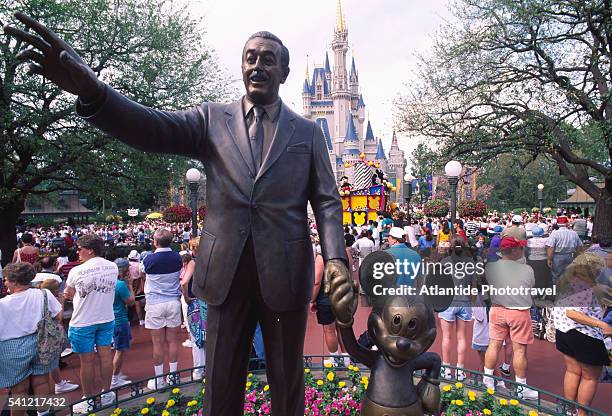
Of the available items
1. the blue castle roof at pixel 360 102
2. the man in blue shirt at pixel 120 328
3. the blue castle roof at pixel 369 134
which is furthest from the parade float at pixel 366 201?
the blue castle roof at pixel 360 102

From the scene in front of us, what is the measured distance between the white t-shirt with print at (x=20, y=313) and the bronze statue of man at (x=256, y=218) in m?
2.54

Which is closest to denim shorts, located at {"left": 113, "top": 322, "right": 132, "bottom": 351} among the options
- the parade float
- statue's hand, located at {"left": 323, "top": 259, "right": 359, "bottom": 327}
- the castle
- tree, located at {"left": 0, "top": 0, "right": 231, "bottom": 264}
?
statue's hand, located at {"left": 323, "top": 259, "right": 359, "bottom": 327}

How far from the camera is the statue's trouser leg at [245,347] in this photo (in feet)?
6.71

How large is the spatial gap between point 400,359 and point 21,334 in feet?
11.1

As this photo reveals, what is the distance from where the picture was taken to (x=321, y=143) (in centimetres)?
223

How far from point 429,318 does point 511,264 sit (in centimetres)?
278

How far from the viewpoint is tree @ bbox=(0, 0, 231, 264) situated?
10000 millimetres

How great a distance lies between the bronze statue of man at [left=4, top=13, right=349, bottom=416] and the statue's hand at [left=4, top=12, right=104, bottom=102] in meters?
0.25

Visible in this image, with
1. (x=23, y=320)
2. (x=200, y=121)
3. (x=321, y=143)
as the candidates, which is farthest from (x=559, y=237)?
(x=23, y=320)

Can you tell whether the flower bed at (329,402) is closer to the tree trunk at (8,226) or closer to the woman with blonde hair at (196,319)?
Result: the woman with blonde hair at (196,319)

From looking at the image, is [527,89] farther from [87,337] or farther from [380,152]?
[380,152]

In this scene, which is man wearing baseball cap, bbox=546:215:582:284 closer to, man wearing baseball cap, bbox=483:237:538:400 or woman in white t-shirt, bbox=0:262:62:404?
man wearing baseball cap, bbox=483:237:538:400

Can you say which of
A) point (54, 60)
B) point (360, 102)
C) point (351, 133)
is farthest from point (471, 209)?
point (360, 102)

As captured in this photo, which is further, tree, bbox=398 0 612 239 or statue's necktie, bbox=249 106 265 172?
tree, bbox=398 0 612 239
